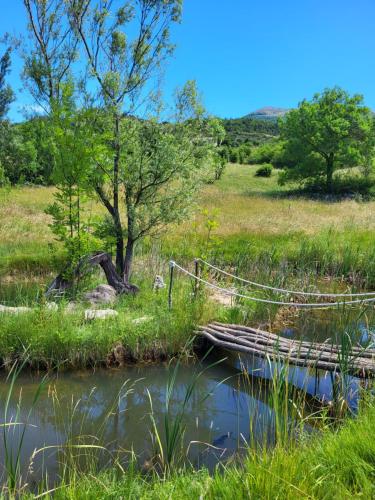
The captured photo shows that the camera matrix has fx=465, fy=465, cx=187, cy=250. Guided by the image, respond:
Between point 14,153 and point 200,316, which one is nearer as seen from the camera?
point 200,316

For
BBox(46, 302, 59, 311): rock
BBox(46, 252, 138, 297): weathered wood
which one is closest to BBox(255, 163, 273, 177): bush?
BBox(46, 252, 138, 297): weathered wood

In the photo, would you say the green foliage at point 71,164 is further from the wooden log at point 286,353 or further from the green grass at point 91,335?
the wooden log at point 286,353

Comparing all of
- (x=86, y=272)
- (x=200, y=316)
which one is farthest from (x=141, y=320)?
(x=86, y=272)

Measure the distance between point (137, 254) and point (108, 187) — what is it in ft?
8.51

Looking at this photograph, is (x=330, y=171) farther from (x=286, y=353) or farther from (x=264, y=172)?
(x=286, y=353)

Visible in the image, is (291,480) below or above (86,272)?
below

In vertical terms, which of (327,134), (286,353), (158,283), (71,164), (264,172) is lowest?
(286,353)

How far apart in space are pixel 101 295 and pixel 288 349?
3.73 meters

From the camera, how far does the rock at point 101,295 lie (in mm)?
8188

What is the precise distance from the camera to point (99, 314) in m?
7.21

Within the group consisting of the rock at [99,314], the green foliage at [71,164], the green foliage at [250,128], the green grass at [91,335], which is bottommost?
the green grass at [91,335]

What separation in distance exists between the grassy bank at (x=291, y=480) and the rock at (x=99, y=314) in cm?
396

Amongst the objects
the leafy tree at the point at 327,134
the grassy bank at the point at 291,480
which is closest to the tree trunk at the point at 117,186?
the grassy bank at the point at 291,480

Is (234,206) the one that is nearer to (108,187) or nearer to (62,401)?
(108,187)
